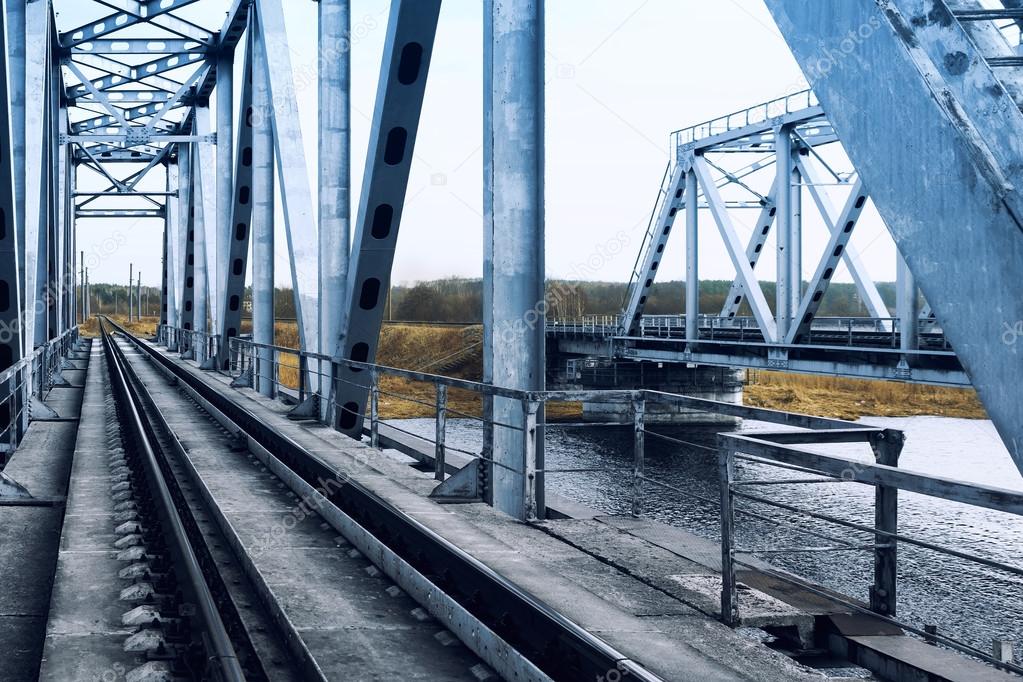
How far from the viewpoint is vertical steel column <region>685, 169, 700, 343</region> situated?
38094 millimetres

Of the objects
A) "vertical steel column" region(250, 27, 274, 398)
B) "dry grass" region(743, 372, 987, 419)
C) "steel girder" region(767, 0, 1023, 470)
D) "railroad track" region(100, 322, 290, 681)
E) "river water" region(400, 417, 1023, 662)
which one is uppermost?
"vertical steel column" region(250, 27, 274, 398)

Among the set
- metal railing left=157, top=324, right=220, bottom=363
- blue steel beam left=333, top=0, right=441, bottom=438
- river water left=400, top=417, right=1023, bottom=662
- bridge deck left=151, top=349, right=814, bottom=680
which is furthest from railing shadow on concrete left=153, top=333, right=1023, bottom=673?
metal railing left=157, top=324, right=220, bottom=363

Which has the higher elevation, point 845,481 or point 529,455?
point 845,481

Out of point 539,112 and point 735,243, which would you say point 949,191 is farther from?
point 735,243

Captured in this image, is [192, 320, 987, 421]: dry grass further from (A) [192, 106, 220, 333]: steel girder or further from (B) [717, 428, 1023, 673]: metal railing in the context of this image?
(B) [717, 428, 1023, 673]: metal railing

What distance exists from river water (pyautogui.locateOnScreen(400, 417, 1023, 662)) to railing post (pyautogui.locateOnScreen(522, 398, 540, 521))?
651cm

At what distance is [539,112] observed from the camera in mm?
6910

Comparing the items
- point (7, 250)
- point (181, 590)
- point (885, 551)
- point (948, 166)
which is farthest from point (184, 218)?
point (948, 166)

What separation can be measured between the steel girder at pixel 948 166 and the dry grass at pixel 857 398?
43643 millimetres

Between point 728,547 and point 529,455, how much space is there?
7.41 feet

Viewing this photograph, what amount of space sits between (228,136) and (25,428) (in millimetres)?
16928

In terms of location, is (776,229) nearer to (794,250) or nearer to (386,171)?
(794,250)

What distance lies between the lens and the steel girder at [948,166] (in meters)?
2.51

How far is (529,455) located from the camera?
628 cm
